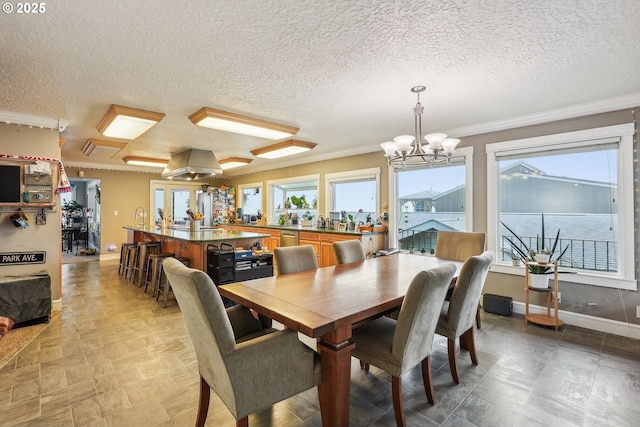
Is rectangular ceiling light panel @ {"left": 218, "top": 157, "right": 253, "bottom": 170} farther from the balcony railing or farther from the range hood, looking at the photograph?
the balcony railing

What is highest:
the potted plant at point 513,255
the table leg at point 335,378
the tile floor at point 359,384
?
the potted plant at point 513,255

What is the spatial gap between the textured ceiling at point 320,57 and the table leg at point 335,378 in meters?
1.82

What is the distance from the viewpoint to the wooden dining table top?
1.52 metres

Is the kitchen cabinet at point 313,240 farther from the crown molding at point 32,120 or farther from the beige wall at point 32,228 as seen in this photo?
the crown molding at point 32,120

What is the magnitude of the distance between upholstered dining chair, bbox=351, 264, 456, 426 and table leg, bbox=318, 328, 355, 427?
0.29 meters

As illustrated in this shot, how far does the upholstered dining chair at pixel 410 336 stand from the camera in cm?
162

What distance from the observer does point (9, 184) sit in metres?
3.47

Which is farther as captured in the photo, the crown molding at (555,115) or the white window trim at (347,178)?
the white window trim at (347,178)

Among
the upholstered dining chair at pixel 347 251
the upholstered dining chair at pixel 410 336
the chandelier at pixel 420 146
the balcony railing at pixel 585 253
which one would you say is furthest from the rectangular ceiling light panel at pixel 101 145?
the balcony railing at pixel 585 253

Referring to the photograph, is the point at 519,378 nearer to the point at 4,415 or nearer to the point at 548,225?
the point at 548,225

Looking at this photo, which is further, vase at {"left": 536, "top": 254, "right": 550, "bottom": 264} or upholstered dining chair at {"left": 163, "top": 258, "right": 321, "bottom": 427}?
vase at {"left": 536, "top": 254, "right": 550, "bottom": 264}

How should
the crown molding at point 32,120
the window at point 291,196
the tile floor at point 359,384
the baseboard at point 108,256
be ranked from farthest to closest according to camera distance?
1. the baseboard at point 108,256
2. the window at point 291,196
3. the crown molding at point 32,120
4. the tile floor at point 359,384

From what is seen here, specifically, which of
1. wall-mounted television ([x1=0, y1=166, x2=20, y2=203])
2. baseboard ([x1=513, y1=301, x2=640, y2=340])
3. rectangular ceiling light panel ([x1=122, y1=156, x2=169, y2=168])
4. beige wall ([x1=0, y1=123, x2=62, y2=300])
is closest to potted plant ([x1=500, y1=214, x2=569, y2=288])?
baseboard ([x1=513, y1=301, x2=640, y2=340])

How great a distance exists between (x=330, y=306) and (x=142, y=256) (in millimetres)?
4351
